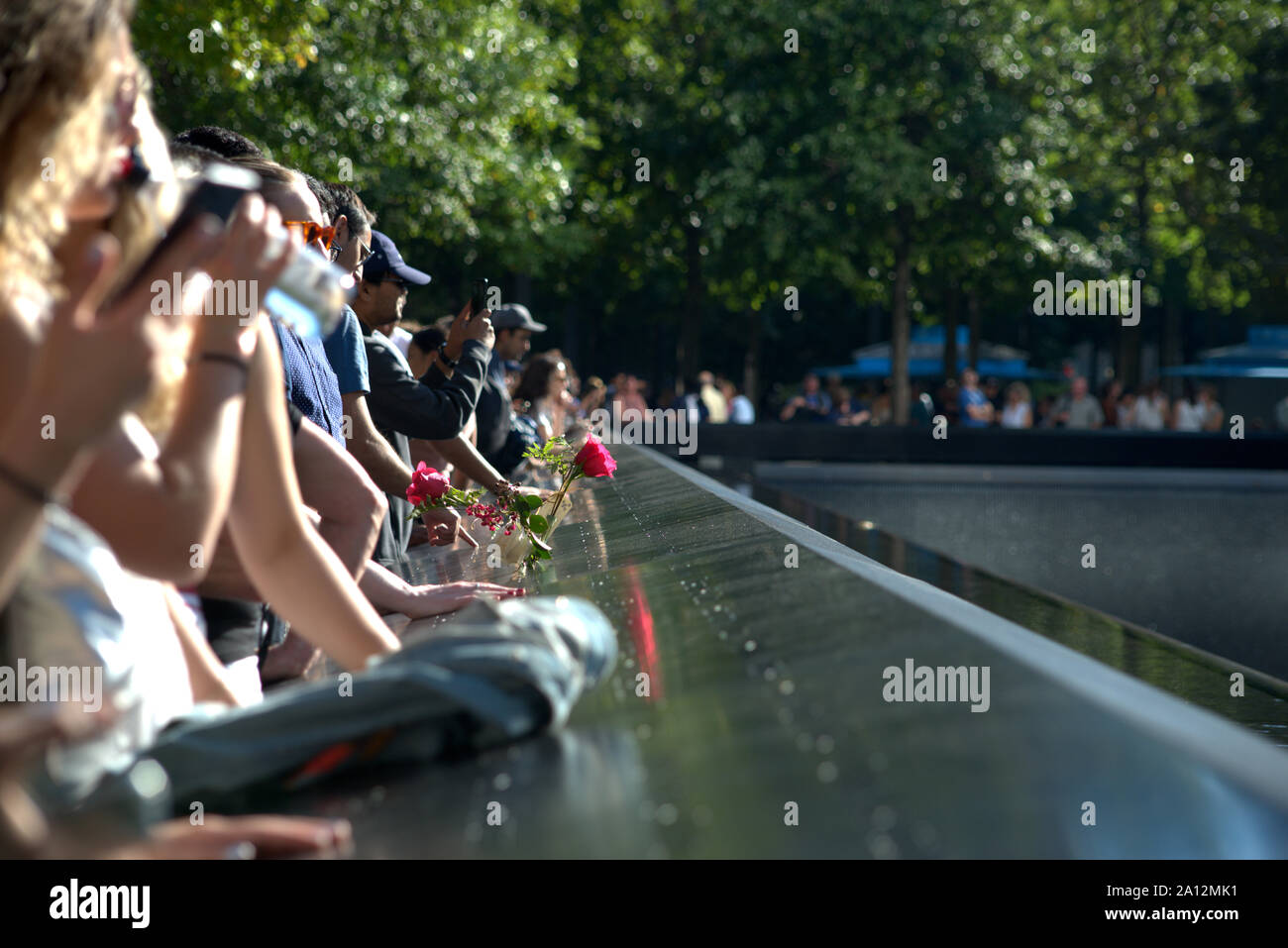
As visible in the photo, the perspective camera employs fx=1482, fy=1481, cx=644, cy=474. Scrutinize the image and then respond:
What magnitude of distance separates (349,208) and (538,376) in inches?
249

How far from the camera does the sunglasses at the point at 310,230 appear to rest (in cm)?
365

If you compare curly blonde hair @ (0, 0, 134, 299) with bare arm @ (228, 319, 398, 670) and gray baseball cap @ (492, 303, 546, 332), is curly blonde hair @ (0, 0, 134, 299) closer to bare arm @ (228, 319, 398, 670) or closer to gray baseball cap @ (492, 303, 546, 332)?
bare arm @ (228, 319, 398, 670)

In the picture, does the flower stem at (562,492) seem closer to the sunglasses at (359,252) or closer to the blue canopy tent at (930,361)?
the sunglasses at (359,252)

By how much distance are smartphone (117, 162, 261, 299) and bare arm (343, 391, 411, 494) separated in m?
2.23

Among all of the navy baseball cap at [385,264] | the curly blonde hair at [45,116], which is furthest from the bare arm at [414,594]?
the navy baseball cap at [385,264]

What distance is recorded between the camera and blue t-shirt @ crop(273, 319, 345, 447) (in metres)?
3.69

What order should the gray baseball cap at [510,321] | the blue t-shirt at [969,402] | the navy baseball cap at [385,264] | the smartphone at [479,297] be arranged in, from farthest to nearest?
1. the blue t-shirt at [969,402]
2. the gray baseball cap at [510,321]
3. the navy baseball cap at [385,264]
4. the smartphone at [479,297]

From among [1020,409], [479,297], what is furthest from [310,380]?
[1020,409]

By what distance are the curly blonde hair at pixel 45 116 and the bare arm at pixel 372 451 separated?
280 cm

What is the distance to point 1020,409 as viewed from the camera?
79.8 feet

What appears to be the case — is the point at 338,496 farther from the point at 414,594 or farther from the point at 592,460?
the point at 592,460

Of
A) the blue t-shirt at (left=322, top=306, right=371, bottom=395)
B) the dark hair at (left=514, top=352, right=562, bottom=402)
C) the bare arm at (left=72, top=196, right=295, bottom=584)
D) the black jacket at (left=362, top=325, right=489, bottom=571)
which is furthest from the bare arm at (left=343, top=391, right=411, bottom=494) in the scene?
the dark hair at (left=514, top=352, right=562, bottom=402)
